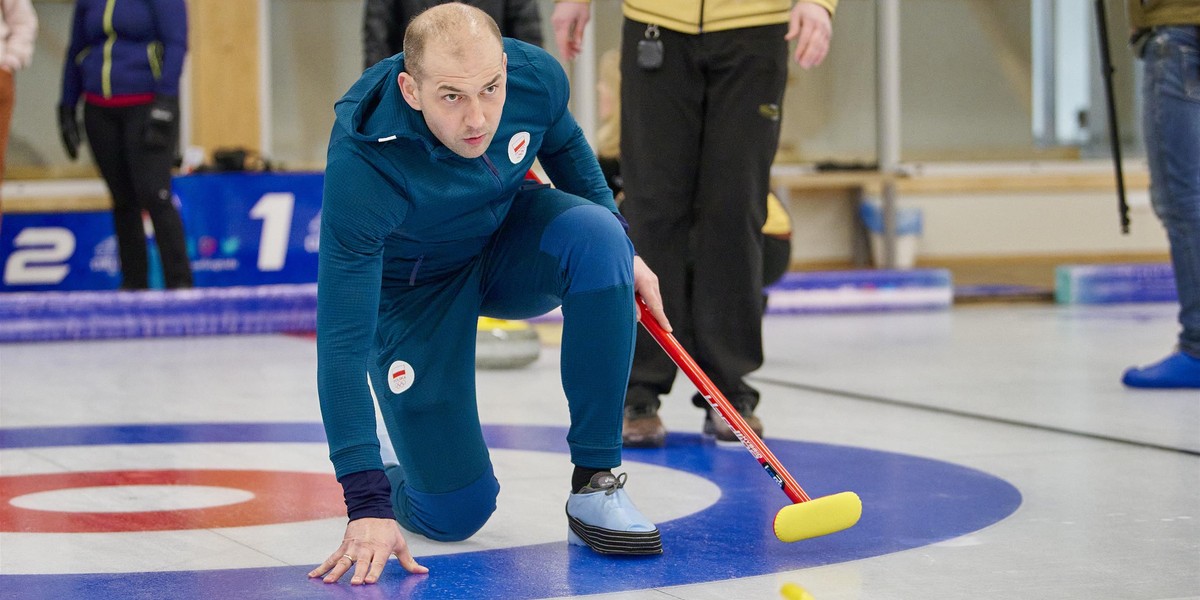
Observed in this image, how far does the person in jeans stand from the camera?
4.15 m

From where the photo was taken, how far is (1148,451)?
320 cm

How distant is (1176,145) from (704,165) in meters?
1.61

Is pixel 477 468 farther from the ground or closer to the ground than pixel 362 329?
closer to the ground

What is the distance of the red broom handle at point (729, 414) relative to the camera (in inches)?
92.2

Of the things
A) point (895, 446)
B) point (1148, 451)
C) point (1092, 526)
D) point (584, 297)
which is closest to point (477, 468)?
point (584, 297)

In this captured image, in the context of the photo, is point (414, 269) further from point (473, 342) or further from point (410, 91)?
point (410, 91)

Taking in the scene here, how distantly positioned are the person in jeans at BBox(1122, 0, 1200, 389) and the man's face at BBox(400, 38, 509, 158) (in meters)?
2.67

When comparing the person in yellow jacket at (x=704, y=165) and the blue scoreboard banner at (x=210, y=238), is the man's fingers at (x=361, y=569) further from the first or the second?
the blue scoreboard banner at (x=210, y=238)

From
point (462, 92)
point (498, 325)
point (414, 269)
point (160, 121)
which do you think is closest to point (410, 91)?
point (462, 92)

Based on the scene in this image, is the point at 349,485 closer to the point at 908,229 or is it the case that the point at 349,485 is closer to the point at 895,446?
the point at 895,446

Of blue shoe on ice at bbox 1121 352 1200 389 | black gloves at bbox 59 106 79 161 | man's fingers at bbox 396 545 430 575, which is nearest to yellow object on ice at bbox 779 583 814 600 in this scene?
man's fingers at bbox 396 545 430 575

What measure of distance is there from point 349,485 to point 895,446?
1615 millimetres

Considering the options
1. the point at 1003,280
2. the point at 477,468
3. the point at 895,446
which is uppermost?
the point at 477,468

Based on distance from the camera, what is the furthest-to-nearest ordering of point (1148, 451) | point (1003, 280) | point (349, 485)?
1. point (1003, 280)
2. point (1148, 451)
3. point (349, 485)
